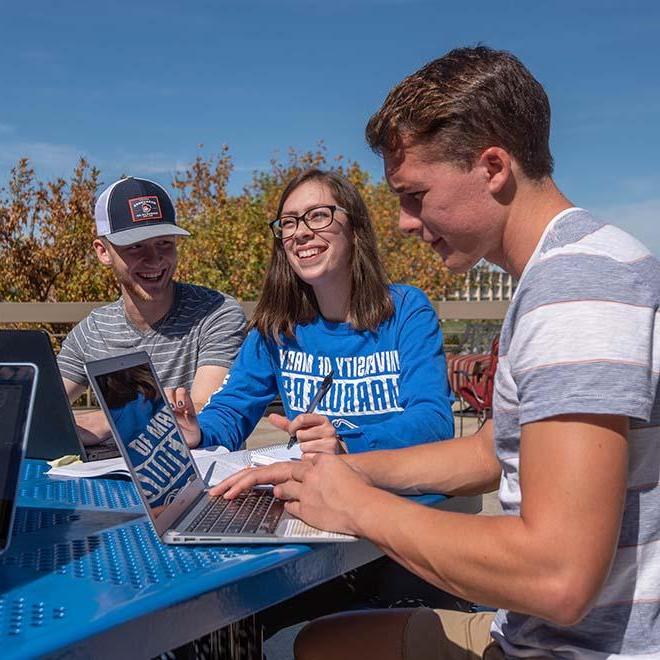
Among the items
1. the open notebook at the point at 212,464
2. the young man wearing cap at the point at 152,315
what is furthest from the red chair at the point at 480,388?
the open notebook at the point at 212,464

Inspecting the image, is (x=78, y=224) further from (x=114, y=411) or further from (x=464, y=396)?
(x=114, y=411)

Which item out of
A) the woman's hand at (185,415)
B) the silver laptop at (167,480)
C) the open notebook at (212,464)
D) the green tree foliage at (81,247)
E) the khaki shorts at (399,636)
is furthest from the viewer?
the green tree foliage at (81,247)

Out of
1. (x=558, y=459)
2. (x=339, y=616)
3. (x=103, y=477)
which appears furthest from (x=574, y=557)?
(x=103, y=477)

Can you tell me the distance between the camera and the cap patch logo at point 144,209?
10.4 ft

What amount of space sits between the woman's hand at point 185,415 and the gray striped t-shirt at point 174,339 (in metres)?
0.90

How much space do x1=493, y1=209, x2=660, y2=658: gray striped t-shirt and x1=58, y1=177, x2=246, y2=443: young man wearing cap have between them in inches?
77.4

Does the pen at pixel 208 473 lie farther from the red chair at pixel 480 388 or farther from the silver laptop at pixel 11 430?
the red chair at pixel 480 388

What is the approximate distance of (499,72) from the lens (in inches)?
53.8

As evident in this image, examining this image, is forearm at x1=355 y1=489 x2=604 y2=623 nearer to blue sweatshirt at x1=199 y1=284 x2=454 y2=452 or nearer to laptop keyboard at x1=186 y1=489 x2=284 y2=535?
laptop keyboard at x1=186 y1=489 x2=284 y2=535

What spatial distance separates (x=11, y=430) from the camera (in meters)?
1.28

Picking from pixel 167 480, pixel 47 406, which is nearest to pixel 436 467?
→ pixel 167 480

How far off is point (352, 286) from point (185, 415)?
78cm

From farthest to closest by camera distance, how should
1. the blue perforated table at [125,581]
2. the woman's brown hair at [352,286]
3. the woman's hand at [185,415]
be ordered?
the woman's brown hair at [352,286] < the woman's hand at [185,415] < the blue perforated table at [125,581]

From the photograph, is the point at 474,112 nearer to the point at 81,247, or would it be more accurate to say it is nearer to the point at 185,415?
the point at 185,415
